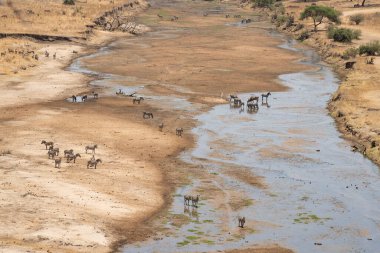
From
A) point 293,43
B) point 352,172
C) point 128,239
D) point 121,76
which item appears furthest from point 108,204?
point 293,43

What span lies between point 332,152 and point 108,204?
53.7ft

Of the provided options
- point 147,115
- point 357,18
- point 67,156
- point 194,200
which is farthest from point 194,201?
point 357,18

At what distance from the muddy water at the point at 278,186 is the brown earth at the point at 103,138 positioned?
109 centimetres

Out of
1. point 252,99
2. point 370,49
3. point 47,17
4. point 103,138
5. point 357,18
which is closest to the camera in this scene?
point 103,138

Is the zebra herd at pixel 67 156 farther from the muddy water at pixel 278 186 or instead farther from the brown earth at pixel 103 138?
the muddy water at pixel 278 186

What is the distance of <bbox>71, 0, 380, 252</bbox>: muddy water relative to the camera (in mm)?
28078

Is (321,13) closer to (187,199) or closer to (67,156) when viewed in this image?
(67,156)

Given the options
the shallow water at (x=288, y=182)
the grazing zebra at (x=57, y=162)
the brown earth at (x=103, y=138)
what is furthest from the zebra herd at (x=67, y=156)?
the shallow water at (x=288, y=182)

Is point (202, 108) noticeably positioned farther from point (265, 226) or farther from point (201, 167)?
point (265, 226)

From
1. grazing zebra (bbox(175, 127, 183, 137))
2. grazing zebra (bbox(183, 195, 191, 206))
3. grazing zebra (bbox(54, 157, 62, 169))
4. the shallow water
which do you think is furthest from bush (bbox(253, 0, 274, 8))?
grazing zebra (bbox(183, 195, 191, 206))

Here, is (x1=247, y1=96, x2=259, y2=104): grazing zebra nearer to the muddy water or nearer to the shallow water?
the muddy water

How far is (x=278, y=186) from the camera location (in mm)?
35250

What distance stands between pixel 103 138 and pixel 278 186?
1244cm

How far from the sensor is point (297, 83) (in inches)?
2574
